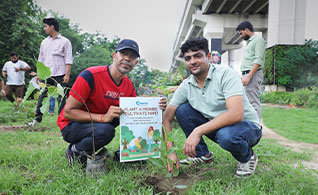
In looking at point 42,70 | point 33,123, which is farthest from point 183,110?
point 33,123

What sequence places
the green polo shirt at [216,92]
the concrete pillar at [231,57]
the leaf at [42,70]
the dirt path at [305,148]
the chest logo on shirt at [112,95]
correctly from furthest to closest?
the concrete pillar at [231,57], the dirt path at [305,148], the chest logo on shirt at [112,95], the green polo shirt at [216,92], the leaf at [42,70]

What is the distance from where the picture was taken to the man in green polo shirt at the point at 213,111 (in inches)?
69.2

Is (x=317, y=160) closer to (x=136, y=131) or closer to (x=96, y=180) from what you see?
(x=136, y=131)

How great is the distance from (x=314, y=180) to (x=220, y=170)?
796 millimetres

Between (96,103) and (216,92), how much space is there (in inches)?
44.2

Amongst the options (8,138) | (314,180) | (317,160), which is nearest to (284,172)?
(314,180)

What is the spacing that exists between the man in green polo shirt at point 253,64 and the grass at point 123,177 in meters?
1.32

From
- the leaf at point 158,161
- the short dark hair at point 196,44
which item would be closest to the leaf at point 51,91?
the leaf at point 158,161

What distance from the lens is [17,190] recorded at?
5.29ft

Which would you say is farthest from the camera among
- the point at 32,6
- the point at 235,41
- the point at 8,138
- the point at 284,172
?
the point at 235,41

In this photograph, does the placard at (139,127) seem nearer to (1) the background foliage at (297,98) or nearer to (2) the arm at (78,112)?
(2) the arm at (78,112)

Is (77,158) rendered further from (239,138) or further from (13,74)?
(13,74)

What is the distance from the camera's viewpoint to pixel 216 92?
1943mm

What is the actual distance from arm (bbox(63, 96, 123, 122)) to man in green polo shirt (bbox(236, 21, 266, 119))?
2576 mm
